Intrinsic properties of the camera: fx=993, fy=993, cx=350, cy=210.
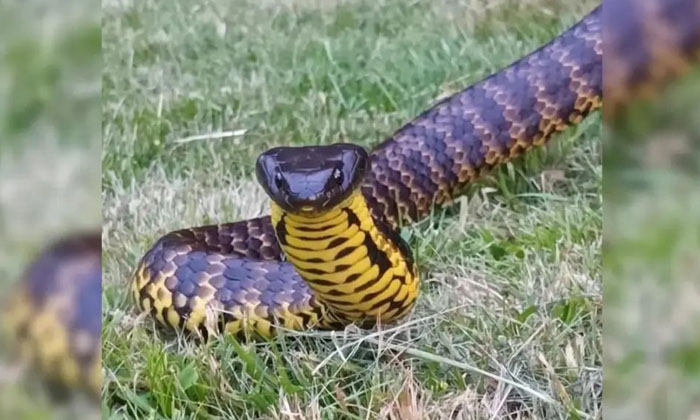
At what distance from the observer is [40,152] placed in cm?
110

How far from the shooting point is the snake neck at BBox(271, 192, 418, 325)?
0.99 meters

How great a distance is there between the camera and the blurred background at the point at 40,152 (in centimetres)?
109

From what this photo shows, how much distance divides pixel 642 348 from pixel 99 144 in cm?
63

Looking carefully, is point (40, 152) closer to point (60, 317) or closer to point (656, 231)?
point (60, 317)

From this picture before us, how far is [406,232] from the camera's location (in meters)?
1.10

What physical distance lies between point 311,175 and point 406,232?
0.17 m

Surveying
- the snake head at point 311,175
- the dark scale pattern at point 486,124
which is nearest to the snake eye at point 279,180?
the snake head at point 311,175

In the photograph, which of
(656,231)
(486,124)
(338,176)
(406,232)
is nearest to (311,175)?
(338,176)

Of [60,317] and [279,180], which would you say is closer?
[279,180]

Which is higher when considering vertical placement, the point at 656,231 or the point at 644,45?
the point at 644,45

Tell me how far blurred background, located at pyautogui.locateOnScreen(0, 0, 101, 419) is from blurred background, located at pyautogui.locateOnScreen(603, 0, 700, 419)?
1.87ft

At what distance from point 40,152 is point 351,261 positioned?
0.38 metres

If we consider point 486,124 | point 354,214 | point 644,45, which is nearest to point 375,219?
point 354,214

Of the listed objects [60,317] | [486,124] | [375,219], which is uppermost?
[486,124]
